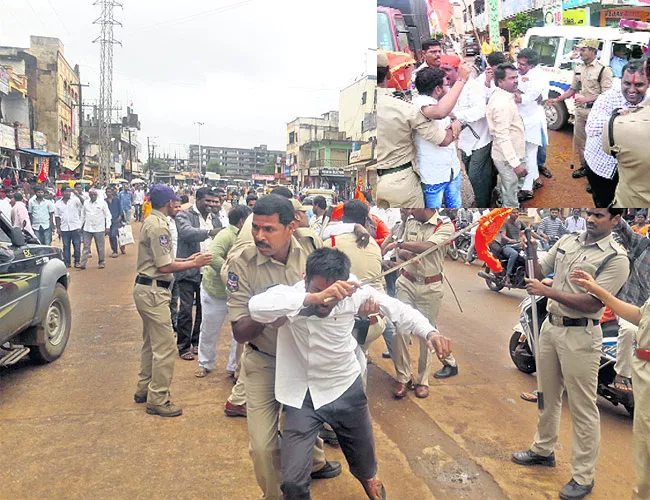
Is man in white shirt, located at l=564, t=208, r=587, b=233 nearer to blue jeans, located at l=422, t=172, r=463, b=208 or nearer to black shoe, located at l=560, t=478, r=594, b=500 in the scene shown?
blue jeans, located at l=422, t=172, r=463, b=208

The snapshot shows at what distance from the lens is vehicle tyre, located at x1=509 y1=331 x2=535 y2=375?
5.03 metres

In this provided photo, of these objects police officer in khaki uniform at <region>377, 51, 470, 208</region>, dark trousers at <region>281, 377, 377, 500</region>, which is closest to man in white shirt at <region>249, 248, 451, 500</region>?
dark trousers at <region>281, 377, 377, 500</region>

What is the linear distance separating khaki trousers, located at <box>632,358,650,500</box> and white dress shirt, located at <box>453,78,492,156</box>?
1364mm

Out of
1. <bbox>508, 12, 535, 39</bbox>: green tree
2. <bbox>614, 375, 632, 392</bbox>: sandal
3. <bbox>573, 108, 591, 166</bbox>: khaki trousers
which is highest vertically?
<bbox>508, 12, 535, 39</bbox>: green tree

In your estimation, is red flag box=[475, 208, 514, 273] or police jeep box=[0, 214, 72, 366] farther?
police jeep box=[0, 214, 72, 366]

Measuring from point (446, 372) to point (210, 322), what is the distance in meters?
2.21

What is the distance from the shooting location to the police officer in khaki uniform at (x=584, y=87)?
2.48 m

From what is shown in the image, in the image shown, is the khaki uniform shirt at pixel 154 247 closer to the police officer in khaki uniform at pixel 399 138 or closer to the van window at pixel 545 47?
the police officer in khaki uniform at pixel 399 138

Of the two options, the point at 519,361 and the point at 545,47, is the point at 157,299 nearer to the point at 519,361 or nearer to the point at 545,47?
the point at 545,47

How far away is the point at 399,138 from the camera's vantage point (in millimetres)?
3291

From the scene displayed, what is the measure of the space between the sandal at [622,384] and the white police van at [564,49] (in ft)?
7.63

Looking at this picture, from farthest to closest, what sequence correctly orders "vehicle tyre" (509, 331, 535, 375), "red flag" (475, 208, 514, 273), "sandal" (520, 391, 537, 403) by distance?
"vehicle tyre" (509, 331, 535, 375), "sandal" (520, 391, 537, 403), "red flag" (475, 208, 514, 273)

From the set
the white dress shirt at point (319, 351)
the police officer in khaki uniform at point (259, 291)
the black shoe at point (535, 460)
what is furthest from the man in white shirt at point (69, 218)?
the black shoe at point (535, 460)

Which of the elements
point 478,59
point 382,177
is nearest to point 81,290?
point 382,177
